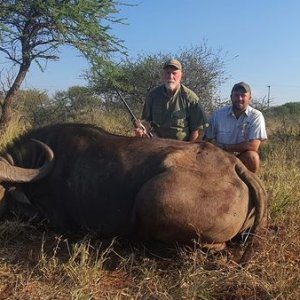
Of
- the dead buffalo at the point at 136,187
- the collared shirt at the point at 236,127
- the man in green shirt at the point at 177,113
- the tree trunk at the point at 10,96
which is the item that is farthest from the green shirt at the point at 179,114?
the tree trunk at the point at 10,96

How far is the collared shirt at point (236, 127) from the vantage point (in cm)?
586

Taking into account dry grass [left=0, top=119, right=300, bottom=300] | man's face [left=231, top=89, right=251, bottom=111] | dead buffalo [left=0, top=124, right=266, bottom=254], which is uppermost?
man's face [left=231, top=89, right=251, bottom=111]

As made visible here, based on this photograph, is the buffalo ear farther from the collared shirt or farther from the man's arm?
the collared shirt

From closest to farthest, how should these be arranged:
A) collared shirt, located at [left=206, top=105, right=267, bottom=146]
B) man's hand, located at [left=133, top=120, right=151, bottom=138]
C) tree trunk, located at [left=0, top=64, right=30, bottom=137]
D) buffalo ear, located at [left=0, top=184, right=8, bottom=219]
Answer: buffalo ear, located at [left=0, top=184, right=8, bottom=219], collared shirt, located at [left=206, top=105, right=267, bottom=146], man's hand, located at [left=133, top=120, right=151, bottom=138], tree trunk, located at [left=0, top=64, right=30, bottom=137]

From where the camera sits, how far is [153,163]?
4.33 meters

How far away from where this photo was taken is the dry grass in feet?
10.8

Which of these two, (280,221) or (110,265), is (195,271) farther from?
(280,221)

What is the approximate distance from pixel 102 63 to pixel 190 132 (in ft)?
16.1

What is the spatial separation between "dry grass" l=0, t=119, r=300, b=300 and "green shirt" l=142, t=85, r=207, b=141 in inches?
90.7

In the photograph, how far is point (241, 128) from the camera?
5.97m

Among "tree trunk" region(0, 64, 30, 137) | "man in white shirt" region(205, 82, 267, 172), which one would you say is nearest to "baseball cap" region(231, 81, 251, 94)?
"man in white shirt" region(205, 82, 267, 172)

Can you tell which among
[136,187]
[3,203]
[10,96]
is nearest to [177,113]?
[136,187]

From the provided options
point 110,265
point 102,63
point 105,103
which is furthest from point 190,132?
point 105,103

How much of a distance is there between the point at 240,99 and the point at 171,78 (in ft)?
3.37
